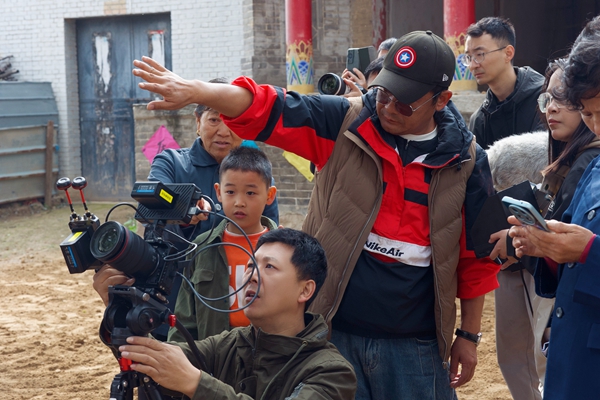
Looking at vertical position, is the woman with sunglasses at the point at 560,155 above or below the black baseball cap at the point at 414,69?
below

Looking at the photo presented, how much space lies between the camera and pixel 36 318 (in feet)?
21.7

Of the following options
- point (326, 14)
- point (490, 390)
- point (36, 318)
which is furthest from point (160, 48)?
point (490, 390)

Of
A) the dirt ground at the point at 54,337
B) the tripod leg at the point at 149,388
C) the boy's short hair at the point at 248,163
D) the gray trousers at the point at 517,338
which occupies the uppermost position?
the boy's short hair at the point at 248,163

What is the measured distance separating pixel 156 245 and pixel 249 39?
951 centimetres

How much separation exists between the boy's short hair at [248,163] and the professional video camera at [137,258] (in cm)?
105

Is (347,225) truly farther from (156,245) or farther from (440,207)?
(156,245)

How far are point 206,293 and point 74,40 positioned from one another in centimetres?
1157

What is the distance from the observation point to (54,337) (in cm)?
603

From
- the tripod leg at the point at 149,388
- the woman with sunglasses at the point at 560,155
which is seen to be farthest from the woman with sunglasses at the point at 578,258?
the tripod leg at the point at 149,388

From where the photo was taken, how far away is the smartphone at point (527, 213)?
6.36ft

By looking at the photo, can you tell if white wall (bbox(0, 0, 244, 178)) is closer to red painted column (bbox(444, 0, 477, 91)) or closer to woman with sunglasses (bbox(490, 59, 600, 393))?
red painted column (bbox(444, 0, 477, 91))

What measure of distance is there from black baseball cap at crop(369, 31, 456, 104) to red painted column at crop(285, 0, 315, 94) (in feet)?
25.3

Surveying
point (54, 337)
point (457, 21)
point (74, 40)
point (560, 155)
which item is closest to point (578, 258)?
point (560, 155)

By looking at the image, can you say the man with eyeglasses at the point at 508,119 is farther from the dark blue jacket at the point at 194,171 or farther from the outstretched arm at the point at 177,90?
the outstretched arm at the point at 177,90
